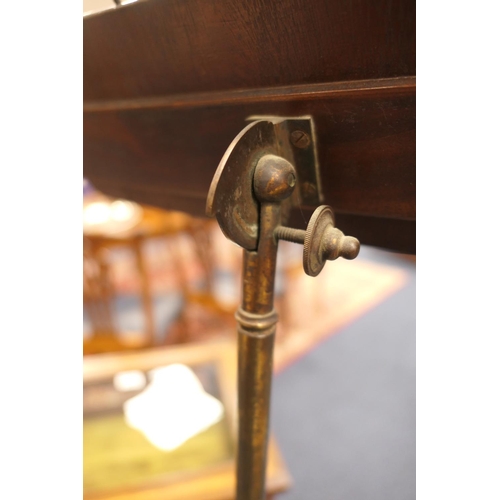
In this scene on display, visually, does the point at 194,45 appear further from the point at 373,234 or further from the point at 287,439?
the point at 287,439

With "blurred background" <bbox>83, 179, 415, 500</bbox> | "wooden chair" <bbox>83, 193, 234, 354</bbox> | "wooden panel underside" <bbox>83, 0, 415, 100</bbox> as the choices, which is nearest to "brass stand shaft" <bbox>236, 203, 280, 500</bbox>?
"wooden panel underside" <bbox>83, 0, 415, 100</bbox>

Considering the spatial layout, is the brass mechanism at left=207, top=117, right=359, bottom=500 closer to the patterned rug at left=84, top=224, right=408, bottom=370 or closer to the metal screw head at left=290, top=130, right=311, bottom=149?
the metal screw head at left=290, top=130, right=311, bottom=149

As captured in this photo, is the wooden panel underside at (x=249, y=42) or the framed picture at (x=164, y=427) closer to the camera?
the wooden panel underside at (x=249, y=42)

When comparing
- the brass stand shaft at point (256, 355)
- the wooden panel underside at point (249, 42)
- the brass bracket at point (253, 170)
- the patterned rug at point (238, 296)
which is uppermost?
the wooden panel underside at point (249, 42)

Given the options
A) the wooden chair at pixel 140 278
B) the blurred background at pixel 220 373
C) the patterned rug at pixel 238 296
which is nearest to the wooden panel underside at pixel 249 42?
the blurred background at pixel 220 373

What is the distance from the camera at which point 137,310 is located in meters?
3.33

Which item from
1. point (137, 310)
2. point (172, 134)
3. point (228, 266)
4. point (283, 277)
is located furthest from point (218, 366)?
point (228, 266)

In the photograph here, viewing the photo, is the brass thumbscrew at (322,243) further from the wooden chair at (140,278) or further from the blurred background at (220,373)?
the wooden chair at (140,278)

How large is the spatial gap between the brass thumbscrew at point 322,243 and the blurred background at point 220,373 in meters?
0.87

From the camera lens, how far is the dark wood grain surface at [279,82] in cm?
36

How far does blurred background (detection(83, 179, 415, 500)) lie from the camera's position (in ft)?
4.09

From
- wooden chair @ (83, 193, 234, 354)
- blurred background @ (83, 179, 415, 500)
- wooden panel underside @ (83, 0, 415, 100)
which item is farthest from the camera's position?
wooden chair @ (83, 193, 234, 354)

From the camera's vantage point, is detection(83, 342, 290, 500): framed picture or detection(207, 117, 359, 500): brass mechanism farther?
detection(83, 342, 290, 500): framed picture
